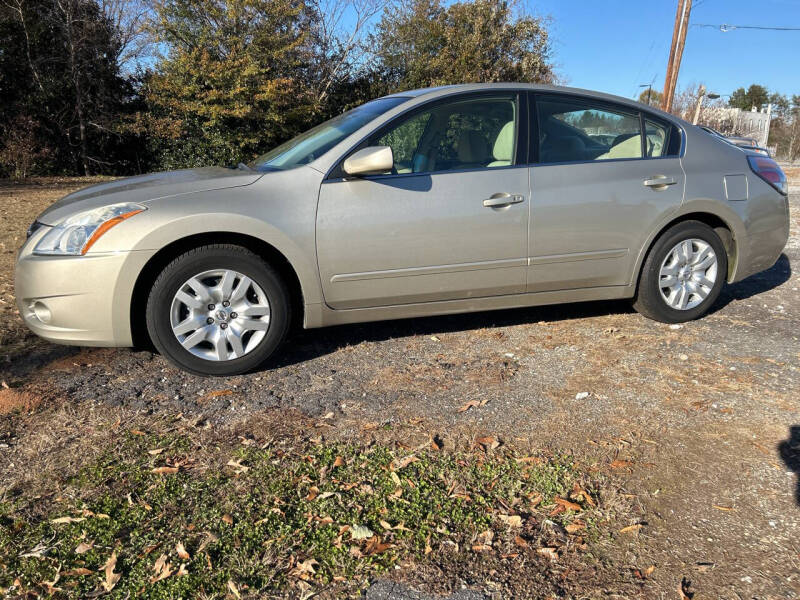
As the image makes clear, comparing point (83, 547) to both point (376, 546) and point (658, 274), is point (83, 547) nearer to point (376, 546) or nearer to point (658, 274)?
point (376, 546)

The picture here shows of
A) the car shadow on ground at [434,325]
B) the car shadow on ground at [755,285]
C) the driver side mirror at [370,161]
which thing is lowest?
the car shadow on ground at [434,325]

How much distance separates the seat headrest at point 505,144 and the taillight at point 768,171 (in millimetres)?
1989

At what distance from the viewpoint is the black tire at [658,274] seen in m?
4.57

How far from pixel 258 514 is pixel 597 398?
2.02 m

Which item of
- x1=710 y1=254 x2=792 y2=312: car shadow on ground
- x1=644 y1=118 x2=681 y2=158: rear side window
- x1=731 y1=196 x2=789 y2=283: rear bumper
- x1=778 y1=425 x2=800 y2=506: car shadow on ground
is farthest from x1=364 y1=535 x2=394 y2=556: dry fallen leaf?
x1=710 y1=254 x2=792 y2=312: car shadow on ground

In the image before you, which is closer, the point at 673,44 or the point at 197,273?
the point at 197,273

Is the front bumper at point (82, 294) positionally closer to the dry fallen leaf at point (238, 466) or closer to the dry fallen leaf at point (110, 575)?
the dry fallen leaf at point (238, 466)

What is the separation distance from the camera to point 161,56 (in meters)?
15.1

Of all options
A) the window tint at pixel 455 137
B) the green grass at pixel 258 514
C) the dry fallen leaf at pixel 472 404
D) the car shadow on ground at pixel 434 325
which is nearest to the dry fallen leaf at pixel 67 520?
the green grass at pixel 258 514

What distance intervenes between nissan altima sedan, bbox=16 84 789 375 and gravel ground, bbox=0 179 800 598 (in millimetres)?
303

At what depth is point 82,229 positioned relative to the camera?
356cm

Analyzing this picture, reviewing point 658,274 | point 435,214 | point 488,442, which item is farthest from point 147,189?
point 658,274

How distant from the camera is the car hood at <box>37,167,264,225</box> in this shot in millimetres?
3697

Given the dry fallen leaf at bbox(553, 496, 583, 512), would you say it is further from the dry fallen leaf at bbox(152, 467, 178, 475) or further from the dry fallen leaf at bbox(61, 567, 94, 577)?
the dry fallen leaf at bbox(61, 567, 94, 577)
